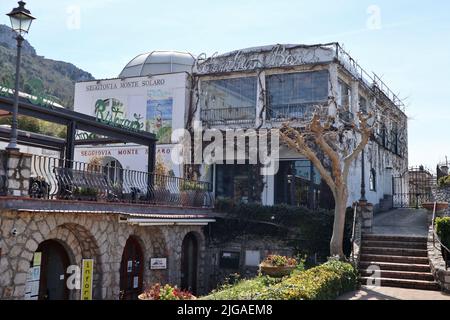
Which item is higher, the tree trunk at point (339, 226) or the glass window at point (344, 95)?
the glass window at point (344, 95)

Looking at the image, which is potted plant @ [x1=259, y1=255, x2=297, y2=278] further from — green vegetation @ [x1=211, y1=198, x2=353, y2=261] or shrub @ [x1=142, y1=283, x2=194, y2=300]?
green vegetation @ [x1=211, y1=198, x2=353, y2=261]

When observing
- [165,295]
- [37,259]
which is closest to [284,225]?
[37,259]

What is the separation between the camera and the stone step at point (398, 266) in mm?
12855

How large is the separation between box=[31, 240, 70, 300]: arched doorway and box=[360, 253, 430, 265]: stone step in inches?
334

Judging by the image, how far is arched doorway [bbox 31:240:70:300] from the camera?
1177 centimetres

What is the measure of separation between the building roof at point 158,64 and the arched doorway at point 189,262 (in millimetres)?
11358

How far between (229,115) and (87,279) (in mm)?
11990

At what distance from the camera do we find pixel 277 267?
1155cm

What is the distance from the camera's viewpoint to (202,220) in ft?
55.7

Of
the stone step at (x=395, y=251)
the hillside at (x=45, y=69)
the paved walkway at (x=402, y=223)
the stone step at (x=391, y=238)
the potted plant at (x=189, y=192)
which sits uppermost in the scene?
the hillside at (x=45, y=69)

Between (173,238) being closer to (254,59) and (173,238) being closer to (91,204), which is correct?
(91,204)

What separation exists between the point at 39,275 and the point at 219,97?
13389 mm

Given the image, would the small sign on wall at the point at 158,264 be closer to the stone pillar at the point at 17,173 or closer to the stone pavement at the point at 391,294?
the stone pillar at the point at 17,173

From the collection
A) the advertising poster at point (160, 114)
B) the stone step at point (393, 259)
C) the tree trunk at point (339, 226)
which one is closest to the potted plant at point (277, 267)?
the tree trunk at point (339, 226)
